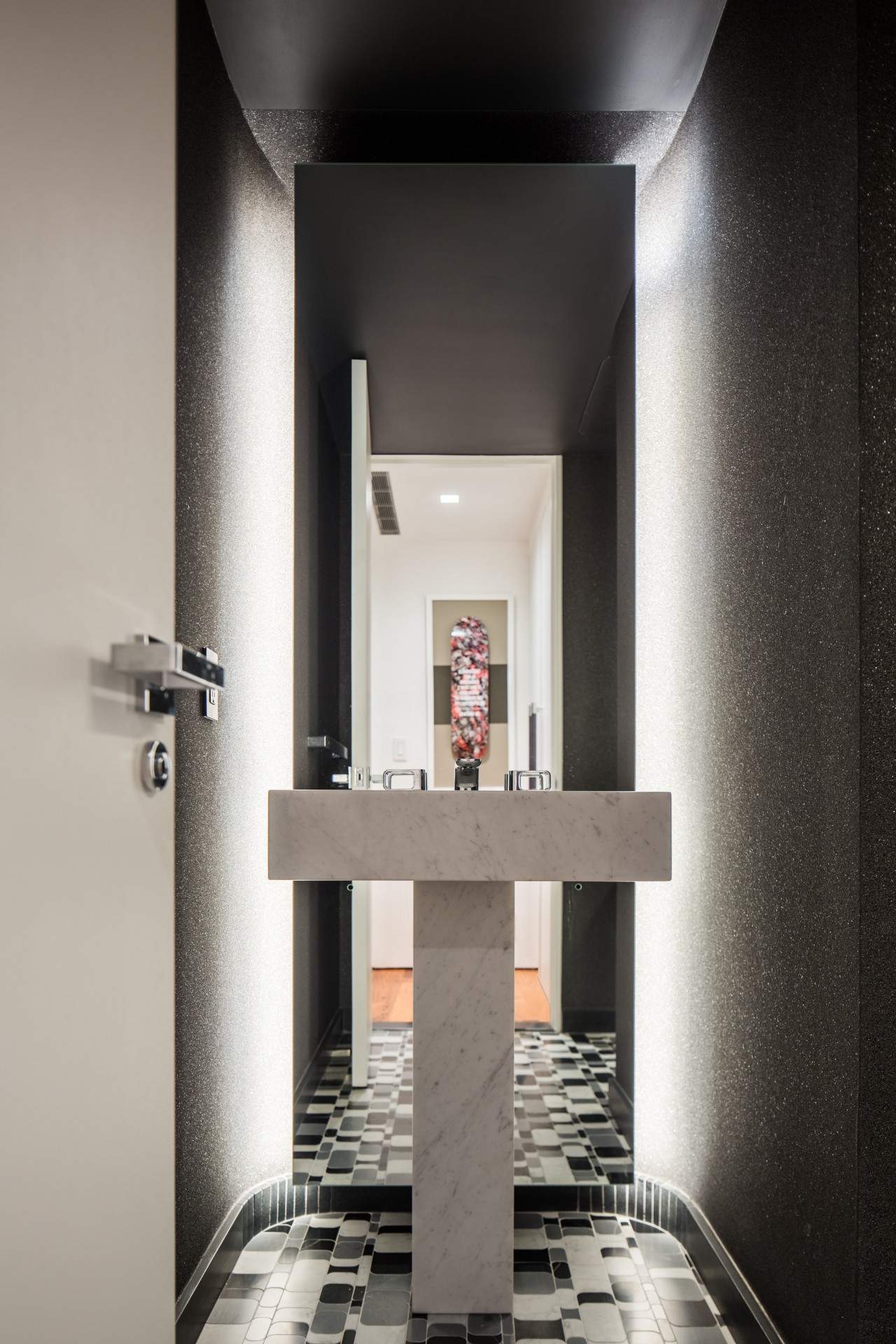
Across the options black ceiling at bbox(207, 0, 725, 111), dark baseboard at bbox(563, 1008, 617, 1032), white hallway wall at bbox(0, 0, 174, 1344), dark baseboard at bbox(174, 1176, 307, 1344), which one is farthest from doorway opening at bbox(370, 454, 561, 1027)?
white hallway wall at bbox(0, 0, 174, 1344)

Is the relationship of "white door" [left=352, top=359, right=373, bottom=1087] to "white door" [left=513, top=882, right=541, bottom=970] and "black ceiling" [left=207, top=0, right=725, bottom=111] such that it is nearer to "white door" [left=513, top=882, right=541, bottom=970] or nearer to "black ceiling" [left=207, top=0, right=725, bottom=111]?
"white door" [left=513, top=882, right=541, bottom=970]

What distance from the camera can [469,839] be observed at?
159cm

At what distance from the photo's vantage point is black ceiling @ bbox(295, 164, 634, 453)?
81.3 inches

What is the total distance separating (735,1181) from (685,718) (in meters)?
0.82

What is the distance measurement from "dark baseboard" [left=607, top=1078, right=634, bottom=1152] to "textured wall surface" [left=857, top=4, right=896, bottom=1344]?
94 centimetres

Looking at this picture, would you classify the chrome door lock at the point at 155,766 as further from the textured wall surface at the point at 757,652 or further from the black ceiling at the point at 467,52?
the black ceiling at the point at 467,52

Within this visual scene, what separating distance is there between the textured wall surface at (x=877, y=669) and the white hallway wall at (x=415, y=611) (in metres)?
1.05

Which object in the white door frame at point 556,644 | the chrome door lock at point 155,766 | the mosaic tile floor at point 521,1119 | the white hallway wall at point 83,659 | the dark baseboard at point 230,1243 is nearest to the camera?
the white hallway wall at point 83,659

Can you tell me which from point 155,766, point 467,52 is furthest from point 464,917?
point 467,52

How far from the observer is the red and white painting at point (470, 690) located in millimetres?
2150

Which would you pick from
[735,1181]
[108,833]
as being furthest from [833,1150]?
[108,833]

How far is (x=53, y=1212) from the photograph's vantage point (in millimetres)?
840

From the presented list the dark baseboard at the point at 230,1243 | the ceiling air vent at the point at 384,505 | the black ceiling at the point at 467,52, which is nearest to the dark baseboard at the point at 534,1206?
the dark baseboard at the point at 230,1243

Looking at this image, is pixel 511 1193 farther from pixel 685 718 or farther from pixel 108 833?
pixel 108 833
